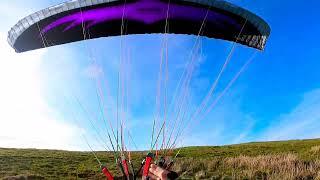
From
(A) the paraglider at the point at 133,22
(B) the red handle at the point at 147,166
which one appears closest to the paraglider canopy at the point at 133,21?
(A) the paraglider at the point at 133,22

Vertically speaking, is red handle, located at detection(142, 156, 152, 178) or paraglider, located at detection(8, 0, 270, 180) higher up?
paraglider, located at detection(8, 0, 270, 180)

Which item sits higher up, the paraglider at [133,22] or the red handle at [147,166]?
the paraglider at [133,22]

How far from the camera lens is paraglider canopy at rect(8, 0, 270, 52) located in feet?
47.6

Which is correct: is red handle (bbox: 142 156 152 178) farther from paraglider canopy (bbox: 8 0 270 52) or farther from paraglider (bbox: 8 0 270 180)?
paraglider canopy (bbox: 8 0 270 52)

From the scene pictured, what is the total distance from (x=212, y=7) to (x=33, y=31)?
5905 mm

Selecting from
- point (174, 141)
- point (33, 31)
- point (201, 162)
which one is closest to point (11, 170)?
point (201, 162)

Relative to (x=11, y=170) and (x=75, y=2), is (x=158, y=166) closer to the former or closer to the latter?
(x=75, y=2)

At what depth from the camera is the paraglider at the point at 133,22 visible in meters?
14.5

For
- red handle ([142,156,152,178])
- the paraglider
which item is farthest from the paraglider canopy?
red handle ([142,156,152,178])

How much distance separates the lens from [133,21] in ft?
53.6

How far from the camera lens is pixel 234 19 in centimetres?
1638

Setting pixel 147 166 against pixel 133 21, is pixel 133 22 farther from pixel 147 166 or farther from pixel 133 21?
pixel 147 166

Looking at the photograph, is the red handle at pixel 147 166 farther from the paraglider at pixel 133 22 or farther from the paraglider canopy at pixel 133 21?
the paraglider canopy at pixel 133 21

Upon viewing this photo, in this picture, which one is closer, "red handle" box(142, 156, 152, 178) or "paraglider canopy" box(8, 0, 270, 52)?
"red handle" box(142, 156, 152, 178)
